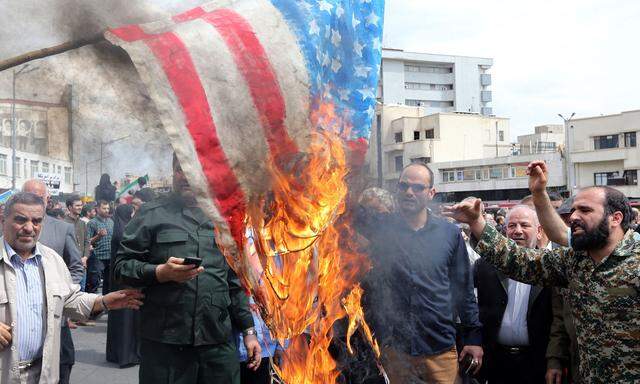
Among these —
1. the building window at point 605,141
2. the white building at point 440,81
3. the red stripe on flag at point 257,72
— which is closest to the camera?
the red stripe on flag at point 257,72

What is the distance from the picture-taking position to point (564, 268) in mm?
3643

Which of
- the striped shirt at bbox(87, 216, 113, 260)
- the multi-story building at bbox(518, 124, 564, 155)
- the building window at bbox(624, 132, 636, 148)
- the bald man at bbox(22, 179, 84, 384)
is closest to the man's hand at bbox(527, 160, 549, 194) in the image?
the bald man at bbox(22, 179, 84, 384)

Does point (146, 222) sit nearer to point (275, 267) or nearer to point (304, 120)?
point (275, 267)

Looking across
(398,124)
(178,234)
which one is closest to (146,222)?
(178,234)

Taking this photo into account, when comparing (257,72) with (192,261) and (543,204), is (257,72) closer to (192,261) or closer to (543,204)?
(192,261)

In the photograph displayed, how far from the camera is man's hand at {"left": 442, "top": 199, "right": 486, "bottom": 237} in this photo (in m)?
3.66

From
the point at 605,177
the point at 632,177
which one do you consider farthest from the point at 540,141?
the point at 632,177

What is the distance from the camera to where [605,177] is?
5031 cm

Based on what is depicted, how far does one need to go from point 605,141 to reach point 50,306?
177 ft

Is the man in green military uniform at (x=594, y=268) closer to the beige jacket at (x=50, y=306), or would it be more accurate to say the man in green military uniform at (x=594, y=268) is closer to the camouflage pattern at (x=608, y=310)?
the camouflage pattern at (x=608, y=310)

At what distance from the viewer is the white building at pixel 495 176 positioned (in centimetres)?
5347

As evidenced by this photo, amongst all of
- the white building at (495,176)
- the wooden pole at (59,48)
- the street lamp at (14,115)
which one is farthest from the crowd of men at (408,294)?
the white building at (495,176)

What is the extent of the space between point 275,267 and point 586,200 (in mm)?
1813

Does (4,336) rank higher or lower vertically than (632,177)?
lower
